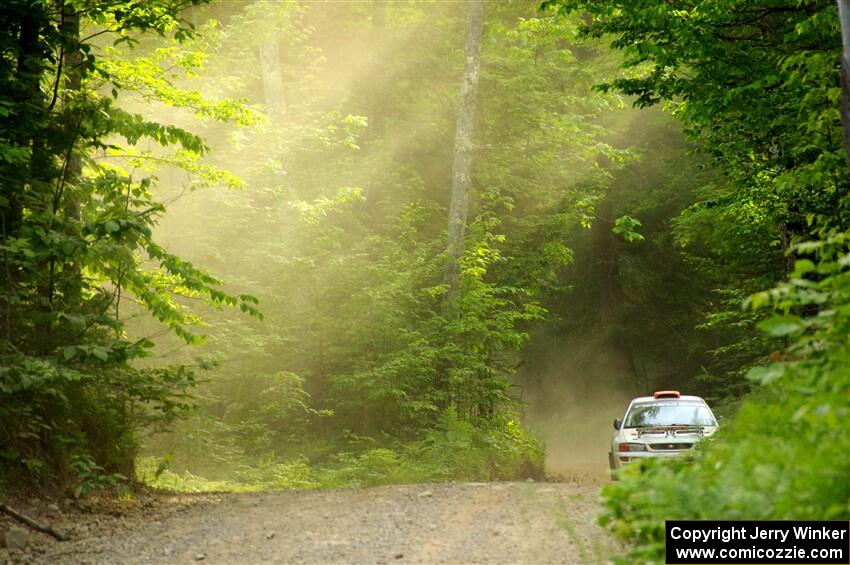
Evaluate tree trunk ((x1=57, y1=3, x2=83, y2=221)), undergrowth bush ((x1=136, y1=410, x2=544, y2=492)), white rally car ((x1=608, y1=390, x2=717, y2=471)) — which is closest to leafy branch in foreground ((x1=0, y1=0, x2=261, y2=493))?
tree trunk ((x1=57, y1=3, x2=83, y2=221))

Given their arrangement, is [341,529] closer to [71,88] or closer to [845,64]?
[845,64]

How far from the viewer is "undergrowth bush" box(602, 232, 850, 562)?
15.9 feet

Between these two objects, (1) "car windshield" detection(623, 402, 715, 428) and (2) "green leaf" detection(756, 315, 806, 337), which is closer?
(2) "green leaf" detection(756, 315, 806, 337)

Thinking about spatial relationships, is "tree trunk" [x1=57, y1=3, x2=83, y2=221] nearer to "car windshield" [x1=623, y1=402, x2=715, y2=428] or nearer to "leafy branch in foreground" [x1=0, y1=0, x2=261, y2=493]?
"leafy branch in foreground" [x1=0, y1=0, x2=261, y2=493]

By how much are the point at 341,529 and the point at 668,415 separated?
8886mm

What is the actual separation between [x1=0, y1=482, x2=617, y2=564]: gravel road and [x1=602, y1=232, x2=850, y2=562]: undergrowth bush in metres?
0.74

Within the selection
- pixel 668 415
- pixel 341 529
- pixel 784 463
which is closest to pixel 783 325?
pixel 784 463

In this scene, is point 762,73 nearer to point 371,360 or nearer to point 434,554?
point 434,554

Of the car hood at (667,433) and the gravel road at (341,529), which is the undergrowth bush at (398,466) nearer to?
the car hood at (667,433)

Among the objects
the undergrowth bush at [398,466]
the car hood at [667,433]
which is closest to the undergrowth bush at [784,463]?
the car hood at [667,433]

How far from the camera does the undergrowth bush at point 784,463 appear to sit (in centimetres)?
486

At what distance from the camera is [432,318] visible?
20.9 metres

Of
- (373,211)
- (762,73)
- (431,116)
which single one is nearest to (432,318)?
(373,211)

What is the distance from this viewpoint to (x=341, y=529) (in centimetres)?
899
